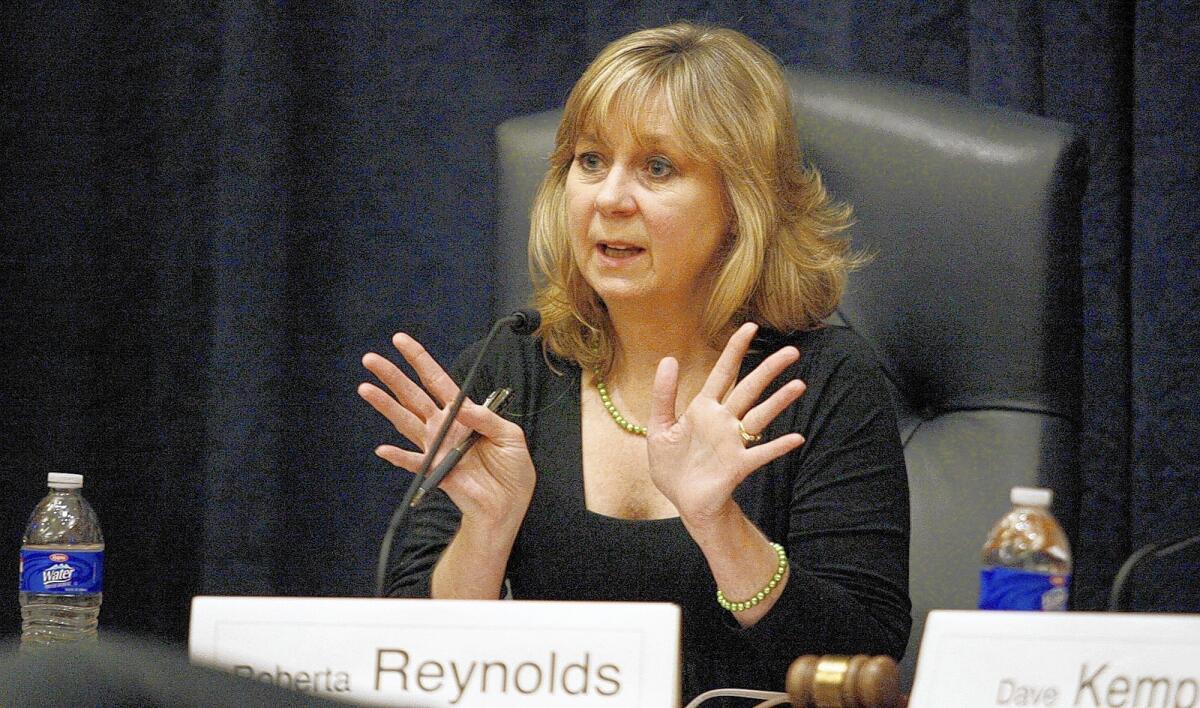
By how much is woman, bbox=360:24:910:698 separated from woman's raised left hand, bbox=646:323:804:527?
4 cm

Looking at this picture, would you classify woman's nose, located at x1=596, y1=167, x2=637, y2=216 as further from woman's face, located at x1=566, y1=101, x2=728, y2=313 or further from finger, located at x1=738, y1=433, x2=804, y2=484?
finger, located at x1=738, y1=433, x2=804, y2=484

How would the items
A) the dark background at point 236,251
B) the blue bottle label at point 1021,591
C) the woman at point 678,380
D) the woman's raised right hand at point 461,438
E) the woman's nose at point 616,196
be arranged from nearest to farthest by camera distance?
1. the blue bottle label at point 1021,591
2. the woman's raised right hand at point 461,438
3. the woman at point 678,380
4. the woman's nose at point 616,196
5. the dark background at point 236,251

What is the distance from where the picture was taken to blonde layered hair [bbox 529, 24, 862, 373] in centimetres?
162

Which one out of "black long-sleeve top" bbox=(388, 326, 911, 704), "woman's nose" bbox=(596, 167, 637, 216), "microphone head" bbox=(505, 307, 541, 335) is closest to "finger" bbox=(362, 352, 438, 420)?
"microphone head" bbox=(505, 307, 541, 335)

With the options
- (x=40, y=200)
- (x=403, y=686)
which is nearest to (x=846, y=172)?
(x=403, y=686)

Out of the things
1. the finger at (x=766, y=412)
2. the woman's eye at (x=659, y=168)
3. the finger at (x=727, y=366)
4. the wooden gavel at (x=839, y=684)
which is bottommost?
the wooden gavel at (x=839, y=684)

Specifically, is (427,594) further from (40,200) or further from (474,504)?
(40,200)

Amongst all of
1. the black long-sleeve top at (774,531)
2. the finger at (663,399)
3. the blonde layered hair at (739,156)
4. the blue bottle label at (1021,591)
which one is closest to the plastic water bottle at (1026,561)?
the blue bottle label at (1021,591)

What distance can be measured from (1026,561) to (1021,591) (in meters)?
0.21

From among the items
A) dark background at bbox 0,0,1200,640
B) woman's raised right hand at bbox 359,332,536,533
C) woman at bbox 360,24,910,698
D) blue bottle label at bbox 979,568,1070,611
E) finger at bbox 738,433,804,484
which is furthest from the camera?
dark background at bbox 0,0,1200,640

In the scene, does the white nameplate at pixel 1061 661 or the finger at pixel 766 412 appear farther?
the finger at pixel 766 412

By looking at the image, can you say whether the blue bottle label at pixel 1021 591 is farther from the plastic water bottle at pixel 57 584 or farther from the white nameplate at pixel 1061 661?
the plastic water bottle at pixel 57 584

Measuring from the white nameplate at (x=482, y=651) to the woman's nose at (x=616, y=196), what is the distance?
776mm

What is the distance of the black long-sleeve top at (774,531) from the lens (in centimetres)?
144
